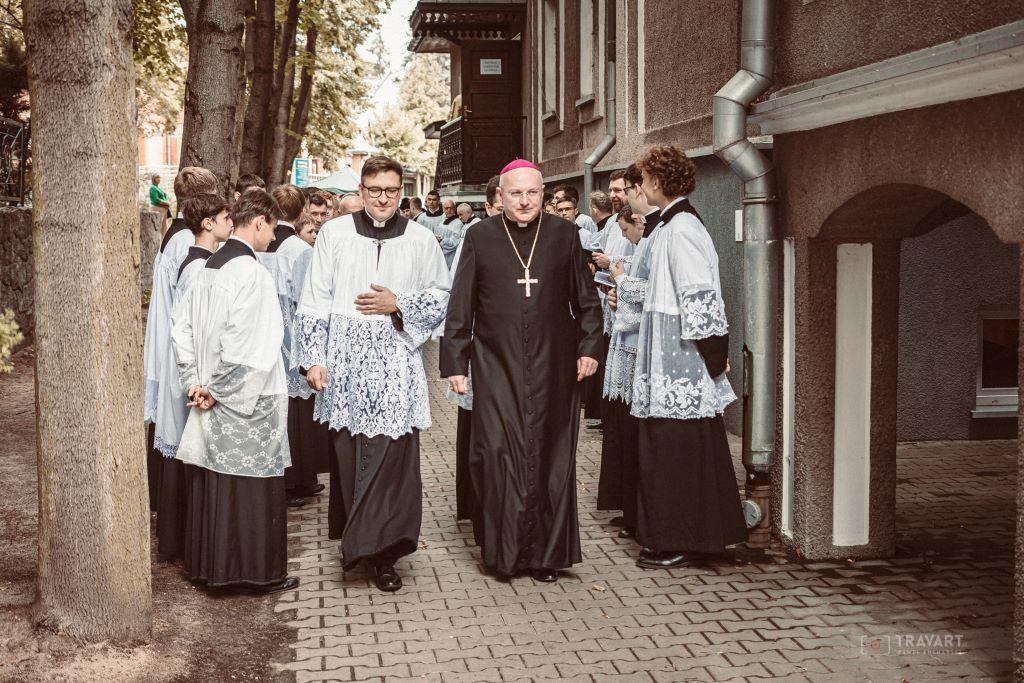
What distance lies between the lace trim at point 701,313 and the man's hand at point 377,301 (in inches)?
61.2

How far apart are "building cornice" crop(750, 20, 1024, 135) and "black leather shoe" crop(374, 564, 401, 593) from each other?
3.22m

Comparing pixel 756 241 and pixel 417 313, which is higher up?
pixel 756 241

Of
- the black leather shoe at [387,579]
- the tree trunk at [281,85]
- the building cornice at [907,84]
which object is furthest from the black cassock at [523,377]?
the tree trunk at [281,85]

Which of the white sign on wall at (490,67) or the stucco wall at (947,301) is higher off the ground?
the white sign on wall at (490,67)

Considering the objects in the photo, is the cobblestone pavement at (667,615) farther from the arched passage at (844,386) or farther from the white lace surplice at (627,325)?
the white lace surplice at (627,325)

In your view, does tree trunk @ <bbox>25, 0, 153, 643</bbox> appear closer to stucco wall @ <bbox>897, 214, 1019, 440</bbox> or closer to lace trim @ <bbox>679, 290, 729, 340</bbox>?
lace trim @ <bbox>679, 290, 729, 340</bbox>

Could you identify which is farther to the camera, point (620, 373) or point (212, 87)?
point (212, 87)

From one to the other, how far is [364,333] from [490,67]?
19007 millimetres

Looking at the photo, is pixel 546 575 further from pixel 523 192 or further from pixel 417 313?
pixel 523 192

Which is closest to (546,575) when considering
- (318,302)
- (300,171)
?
(318,302)

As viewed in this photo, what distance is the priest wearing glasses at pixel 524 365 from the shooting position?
6.56 metres

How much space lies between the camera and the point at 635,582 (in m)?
6.58

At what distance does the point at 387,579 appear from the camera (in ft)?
21.1

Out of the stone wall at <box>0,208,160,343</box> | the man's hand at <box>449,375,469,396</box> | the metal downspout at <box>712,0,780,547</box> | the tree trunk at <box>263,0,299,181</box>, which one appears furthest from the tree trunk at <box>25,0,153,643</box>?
the tree trunk at <box>263,0,299,181</box>
